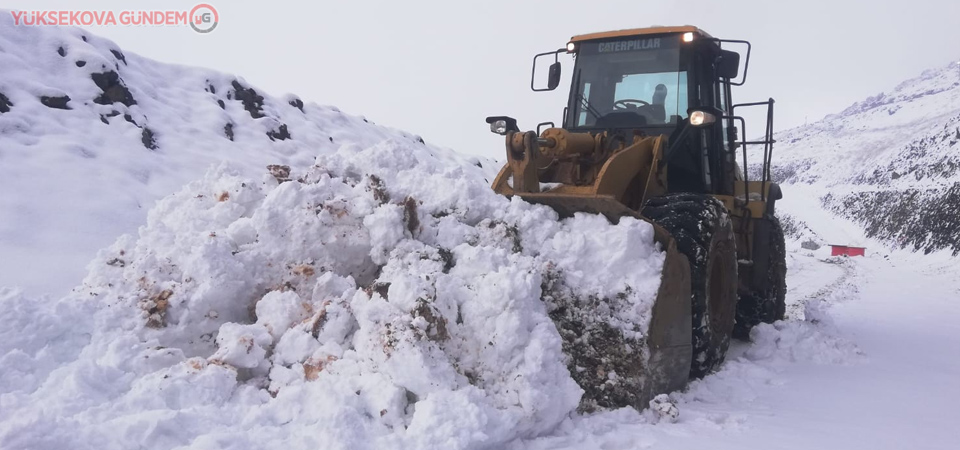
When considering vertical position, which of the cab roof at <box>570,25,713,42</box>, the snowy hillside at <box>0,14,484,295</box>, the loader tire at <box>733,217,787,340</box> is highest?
the cab roof at <box>570,25,713,42</box>

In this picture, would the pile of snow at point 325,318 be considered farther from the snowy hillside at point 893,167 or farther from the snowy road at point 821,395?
the snowy hillside at point 893,167

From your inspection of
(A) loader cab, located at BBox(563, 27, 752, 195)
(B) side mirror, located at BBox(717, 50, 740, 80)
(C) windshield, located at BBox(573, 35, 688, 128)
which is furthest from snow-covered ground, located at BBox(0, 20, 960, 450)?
(B) side mirror, located at BBox(717, 50, 740, 80)

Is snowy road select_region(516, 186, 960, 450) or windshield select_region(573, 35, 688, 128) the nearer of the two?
snowy road select_region(516, 186, 960, 450)

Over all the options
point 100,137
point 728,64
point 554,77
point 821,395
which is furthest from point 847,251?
point 100,137

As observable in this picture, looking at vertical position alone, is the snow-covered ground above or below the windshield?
below

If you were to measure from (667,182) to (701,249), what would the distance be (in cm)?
116

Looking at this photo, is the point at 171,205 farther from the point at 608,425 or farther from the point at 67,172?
the point at 67,172

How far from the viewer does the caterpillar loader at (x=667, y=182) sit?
143 inches

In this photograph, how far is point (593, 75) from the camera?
19.0 ft

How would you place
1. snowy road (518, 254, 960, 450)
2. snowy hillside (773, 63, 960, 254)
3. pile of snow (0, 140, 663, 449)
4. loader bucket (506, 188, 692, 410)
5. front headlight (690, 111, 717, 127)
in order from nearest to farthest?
1. pile of snow (0, 140, 663, 449)
2. snowy road (518, 254, 960, 450)
3. loader bucket (506, 188, 692, 410)
4. front headlight (690, 111, 717, 127)
5. snowy hillside (773, 63, 960, 254)

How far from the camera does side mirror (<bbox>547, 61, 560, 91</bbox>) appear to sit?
5.84m

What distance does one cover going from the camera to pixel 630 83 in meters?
5.59

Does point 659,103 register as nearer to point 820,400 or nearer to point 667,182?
point 667,182

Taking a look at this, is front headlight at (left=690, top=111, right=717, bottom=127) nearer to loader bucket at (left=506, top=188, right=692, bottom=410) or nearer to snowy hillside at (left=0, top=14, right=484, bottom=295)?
loader bucket at (left=506, top=188, right=692, bottom=410)
